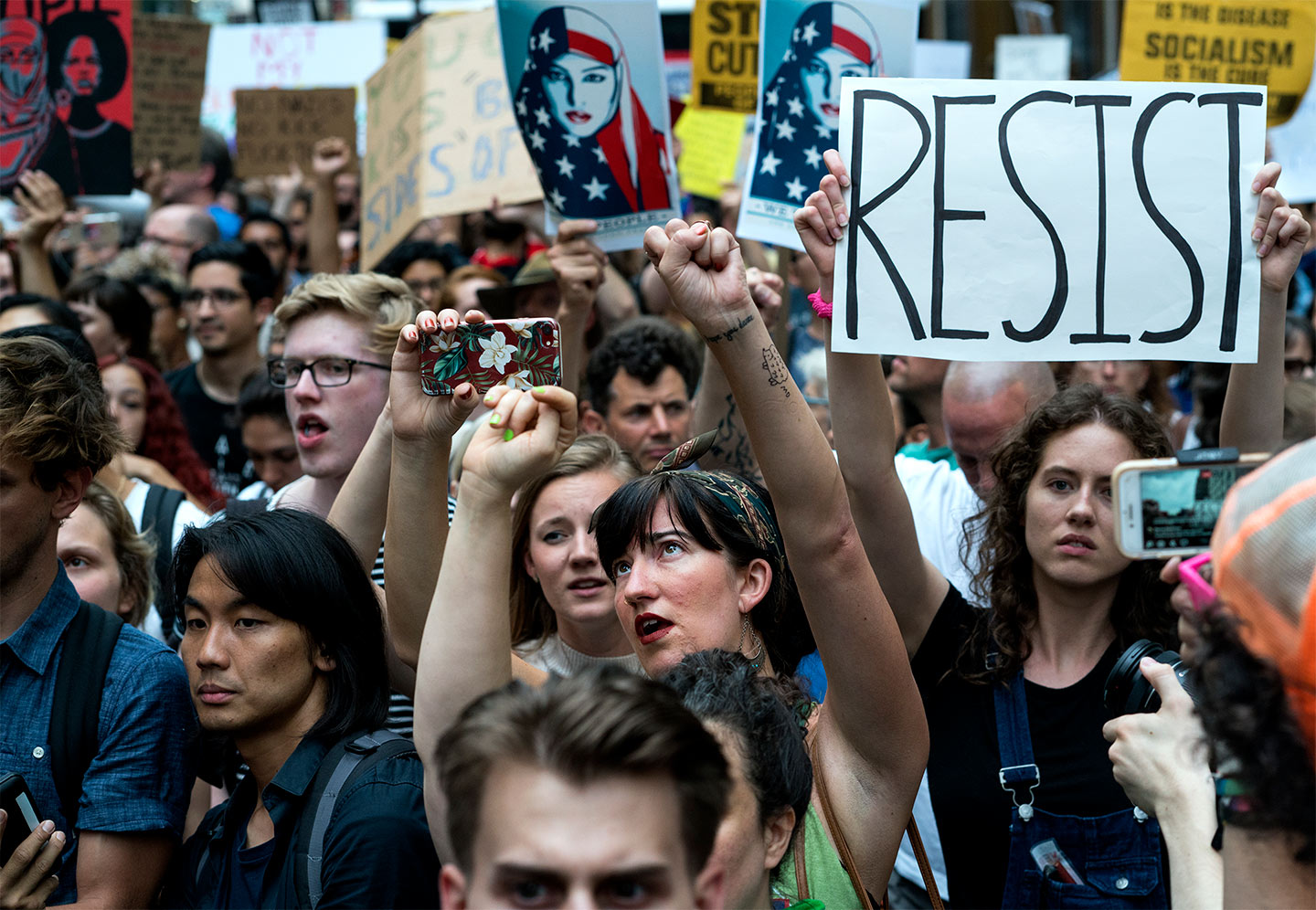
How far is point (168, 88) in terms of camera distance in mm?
7234

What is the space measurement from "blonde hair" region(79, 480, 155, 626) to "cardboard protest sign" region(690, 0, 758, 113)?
3595mm

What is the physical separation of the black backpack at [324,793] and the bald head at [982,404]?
213 cm

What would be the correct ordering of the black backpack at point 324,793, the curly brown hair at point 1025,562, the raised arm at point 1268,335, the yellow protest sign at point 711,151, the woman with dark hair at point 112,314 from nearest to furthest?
the black backpack at point 324,793, the raised arm at point 1268,335, the curly brown hair at point 1025,562, the woman with dark hair at point 112,314, the yellow protest sign at point 711,151

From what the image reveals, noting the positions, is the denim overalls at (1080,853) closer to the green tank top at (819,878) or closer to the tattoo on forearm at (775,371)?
the green tank top at (819,878)

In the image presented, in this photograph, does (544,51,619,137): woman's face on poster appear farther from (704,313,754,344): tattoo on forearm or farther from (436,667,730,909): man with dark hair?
(436,667,730,909): man with dark hair

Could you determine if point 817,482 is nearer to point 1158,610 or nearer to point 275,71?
point 1158,610

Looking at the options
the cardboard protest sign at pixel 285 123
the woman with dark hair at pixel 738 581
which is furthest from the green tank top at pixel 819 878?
the cardboard protest sign at pixel 285 123

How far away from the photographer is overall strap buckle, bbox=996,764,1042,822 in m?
3.03

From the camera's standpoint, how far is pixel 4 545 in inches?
109

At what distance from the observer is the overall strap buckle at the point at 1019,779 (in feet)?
9.93

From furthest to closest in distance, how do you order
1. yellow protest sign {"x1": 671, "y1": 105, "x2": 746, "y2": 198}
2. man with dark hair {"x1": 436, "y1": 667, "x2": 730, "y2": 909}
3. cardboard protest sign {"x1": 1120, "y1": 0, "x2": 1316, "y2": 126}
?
yellow protest sign {"x1": 671, "y1": 105, "x2": 746, "y2": 198} < cardboard protest sign {"x1": 1120, "y1": 0, "x2": 1316, "y2": 126} < man with dark hair {"x1": 436, "y1": 667, "x2": 730, "y2": 909}

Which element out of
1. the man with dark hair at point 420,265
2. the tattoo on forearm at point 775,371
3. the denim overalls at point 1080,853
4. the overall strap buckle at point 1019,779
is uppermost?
the tattoo on forearm at point 775,371

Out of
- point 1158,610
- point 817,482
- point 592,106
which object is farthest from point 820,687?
point 592,106

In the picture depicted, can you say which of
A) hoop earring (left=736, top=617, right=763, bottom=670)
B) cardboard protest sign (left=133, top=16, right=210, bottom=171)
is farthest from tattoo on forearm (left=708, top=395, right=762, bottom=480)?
cardboard protest sign (left=133, top=16, right=210, bottom=171)
